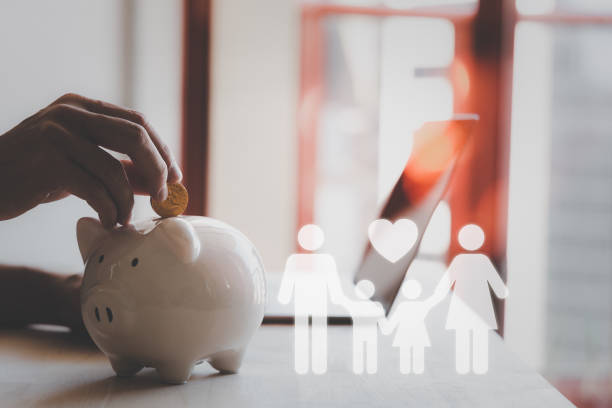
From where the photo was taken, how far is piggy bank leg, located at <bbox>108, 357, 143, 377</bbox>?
465 mm

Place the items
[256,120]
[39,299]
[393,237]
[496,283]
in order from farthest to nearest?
[496,283] < [256,120] < [393,237] < [39,299]

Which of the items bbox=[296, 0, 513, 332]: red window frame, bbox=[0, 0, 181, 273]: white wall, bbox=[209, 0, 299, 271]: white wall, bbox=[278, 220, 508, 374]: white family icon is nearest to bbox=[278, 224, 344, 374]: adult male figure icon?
bbox=[278, 220, 508, 374]: white family icon

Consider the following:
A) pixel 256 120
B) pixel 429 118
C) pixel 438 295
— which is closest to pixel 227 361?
pixel 438 295

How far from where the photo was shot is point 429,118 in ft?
7.41

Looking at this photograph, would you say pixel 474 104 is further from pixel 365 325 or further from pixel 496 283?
pixel 365 325

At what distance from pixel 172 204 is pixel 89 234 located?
8 centimetres

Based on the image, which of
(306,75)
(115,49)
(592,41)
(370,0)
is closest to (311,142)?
(306,75)

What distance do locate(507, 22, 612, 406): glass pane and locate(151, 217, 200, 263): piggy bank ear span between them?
81.4 inches

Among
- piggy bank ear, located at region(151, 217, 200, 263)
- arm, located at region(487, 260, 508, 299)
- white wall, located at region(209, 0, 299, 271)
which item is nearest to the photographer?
piggy bank ear, located at region(151, 217, 200, 263)

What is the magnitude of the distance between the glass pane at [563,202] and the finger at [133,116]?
202 centimetres

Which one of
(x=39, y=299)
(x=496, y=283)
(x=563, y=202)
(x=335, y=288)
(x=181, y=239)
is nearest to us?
(x=181, y=239)

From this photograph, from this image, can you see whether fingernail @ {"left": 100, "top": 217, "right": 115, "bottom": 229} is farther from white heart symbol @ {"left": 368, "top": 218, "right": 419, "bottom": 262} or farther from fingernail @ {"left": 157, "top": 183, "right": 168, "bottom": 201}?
white heart symbol @ {"left": 368, "top": 218, "right": 419, "bottom": 262}

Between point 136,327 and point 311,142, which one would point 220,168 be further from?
point 136,327

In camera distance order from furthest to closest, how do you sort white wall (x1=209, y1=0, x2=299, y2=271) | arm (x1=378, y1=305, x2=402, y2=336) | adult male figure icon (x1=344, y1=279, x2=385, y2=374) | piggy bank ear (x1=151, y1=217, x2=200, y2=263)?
white wall (x1=209, y1=0, x2=299, y2=271), arm (x1=378, y1=305, x2=402, y2=336), adult male figure icon (x1=344, y1=279, x2=385, y2=374), piggy bank ear (x1=151, y1=217, x2=200, y2=263)
